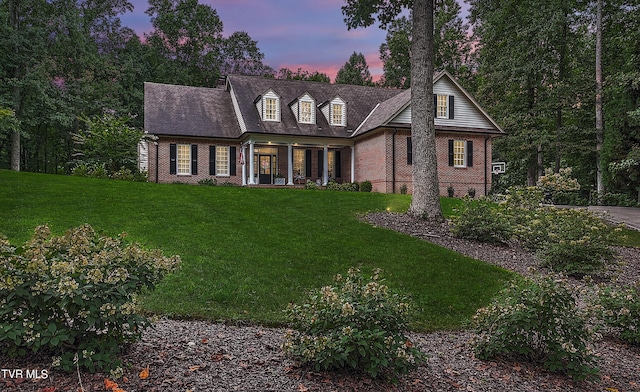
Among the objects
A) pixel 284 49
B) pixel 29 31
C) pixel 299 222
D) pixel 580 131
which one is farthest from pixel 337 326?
pixel 29 31

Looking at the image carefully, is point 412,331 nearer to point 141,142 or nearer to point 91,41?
point 141,142

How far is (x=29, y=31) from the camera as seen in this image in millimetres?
24094

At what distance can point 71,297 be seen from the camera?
267 cm

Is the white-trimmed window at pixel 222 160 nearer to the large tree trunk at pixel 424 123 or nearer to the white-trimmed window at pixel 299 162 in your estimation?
the white-trimmed window at pixel 299 162

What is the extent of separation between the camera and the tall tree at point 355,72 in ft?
144

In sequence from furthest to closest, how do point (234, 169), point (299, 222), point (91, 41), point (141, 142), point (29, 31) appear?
point (91, 41), point (29, 31), point (234, 169), point (141, 142), point (299, 222)

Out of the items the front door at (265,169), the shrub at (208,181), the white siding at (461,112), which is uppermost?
the white siding at (461,112)

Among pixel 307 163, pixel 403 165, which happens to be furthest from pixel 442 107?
pixel 307 163

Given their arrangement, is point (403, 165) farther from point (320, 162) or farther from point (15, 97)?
point (15, 97)

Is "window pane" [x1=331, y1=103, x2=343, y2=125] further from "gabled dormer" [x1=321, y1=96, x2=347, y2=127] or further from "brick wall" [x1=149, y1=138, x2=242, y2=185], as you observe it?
"brick wall" [x1=149, y1=138, x2=242, y2=185]

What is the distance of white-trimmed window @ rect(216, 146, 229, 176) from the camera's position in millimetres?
21406

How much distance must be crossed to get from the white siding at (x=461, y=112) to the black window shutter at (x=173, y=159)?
1241cm

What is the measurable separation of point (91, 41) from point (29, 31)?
6.18m

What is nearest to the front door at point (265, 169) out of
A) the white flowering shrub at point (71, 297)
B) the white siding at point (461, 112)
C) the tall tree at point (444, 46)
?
the white siding at point (461, 112)
